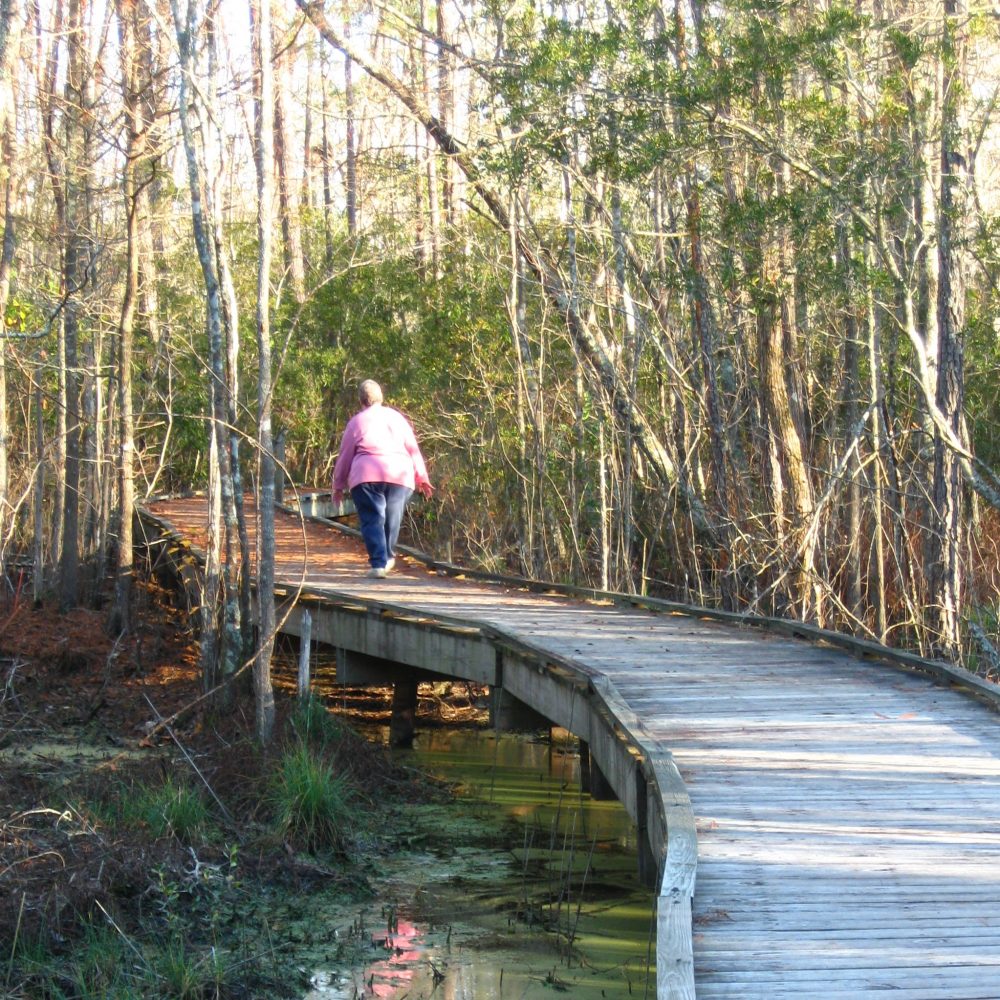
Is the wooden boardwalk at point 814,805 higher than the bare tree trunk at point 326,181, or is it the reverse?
the bare tree trunk at point 326,181

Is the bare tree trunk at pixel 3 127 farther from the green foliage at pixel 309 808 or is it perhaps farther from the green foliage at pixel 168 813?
the green foliage at pixel 309 808

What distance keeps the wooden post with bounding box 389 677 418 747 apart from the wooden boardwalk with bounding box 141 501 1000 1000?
1583mm

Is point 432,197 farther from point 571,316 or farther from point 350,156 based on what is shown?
point 571,316

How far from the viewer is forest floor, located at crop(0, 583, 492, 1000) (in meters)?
5.94

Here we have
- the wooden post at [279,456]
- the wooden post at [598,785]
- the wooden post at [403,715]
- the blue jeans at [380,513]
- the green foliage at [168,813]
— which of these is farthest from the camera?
the wooden post at [279,456]

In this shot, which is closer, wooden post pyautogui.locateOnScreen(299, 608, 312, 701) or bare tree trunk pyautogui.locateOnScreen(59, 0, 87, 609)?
wooden post pyautogui.locateOnScreen(299, 608, 312, 701)

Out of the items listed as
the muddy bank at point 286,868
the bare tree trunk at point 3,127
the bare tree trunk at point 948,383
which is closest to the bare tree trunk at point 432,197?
the bare tree trunk at point 948,383

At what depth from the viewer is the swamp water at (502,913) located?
6.10 metres

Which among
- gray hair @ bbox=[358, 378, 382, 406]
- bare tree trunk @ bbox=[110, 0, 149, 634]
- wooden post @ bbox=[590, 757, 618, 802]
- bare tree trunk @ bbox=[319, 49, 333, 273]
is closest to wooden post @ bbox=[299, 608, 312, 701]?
wooden post @ bbox=[590, 757, 618, 802]

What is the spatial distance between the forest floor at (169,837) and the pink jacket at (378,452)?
1.99 meters

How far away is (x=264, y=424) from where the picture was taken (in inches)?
343

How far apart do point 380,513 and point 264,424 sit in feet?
→ 10.4

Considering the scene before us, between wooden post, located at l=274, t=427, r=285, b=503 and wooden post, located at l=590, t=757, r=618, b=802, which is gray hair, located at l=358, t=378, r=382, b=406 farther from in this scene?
wooden post, located at l=274, t=427, r=285, b=503

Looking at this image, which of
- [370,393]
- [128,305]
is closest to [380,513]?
[370,393]
